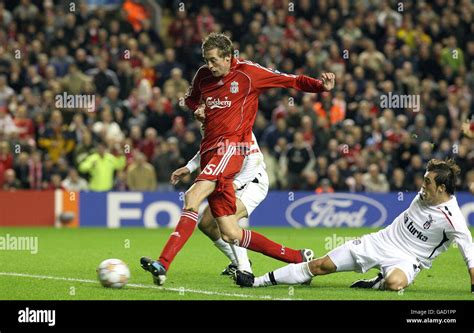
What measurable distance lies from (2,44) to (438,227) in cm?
1516

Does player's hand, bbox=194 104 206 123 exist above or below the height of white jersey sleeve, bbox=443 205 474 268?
above

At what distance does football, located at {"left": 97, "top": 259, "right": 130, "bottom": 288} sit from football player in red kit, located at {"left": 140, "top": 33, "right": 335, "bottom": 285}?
0.39 metres

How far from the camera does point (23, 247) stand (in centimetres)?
1545

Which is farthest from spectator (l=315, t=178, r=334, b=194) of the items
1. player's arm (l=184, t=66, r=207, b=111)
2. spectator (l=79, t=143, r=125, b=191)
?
player's arm (l=184, t=66, r=207, b=111)

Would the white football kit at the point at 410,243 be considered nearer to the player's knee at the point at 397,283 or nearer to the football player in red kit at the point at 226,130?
the player's knee at the point at 397,283

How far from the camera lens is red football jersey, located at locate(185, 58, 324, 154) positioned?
10742 mm

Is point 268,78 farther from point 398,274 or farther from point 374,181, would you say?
point 374,181

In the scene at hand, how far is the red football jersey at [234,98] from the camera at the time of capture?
10.7 m

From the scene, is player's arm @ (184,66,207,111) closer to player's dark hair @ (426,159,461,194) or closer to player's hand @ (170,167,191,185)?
player's hand @ (170,167,191,185)

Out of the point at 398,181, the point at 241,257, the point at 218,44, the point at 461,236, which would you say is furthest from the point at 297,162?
the point at 461,236

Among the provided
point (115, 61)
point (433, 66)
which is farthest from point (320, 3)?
point (115, 61)

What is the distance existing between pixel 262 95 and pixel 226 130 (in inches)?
455

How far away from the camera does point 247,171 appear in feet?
37.3

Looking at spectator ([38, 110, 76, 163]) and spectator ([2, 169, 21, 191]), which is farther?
spectator ([38, 110, 76, 163])
